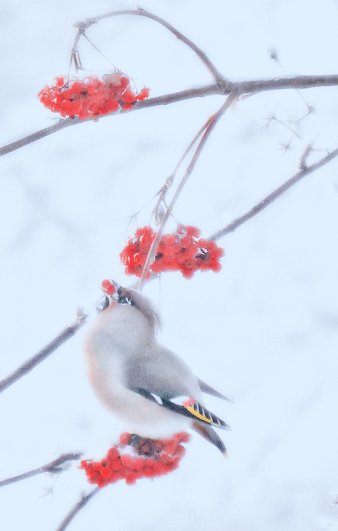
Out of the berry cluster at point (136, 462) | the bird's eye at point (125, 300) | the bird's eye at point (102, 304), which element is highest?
the bird's eye at point (125, 300)

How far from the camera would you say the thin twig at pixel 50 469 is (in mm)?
1630

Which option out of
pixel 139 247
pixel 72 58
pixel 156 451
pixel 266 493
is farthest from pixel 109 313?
pixel 266 493

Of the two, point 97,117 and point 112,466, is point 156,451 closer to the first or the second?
point 112,466

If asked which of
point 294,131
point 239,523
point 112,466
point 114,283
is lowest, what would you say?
point 112,466

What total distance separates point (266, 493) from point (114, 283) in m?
4.32

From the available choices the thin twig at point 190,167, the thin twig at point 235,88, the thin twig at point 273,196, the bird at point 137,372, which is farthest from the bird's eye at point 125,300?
the thin twig at point 235,88

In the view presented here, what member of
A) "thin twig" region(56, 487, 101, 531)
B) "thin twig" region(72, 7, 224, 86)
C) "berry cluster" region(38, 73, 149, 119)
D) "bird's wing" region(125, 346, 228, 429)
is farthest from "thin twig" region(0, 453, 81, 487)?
"thin twig" region(72, 7, 224, 86)

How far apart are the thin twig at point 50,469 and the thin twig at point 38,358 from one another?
0.18m

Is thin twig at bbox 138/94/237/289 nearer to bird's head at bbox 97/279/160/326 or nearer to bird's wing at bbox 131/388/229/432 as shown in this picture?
bird's head at bbox 97/279/160/326

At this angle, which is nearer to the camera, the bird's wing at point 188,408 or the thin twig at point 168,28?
the thin twig at point 168,28

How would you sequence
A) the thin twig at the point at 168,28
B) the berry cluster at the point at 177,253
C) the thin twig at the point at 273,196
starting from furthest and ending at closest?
the berry cluster at the point at 177,253 → the thin twig at the point at 273,196 → the thin twig at the point at 168,28

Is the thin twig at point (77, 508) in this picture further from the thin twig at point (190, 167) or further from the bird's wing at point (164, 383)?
the thin twig at point (190, 167)

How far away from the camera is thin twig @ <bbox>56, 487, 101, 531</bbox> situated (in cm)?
168

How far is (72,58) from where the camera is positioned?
6.18 feet
